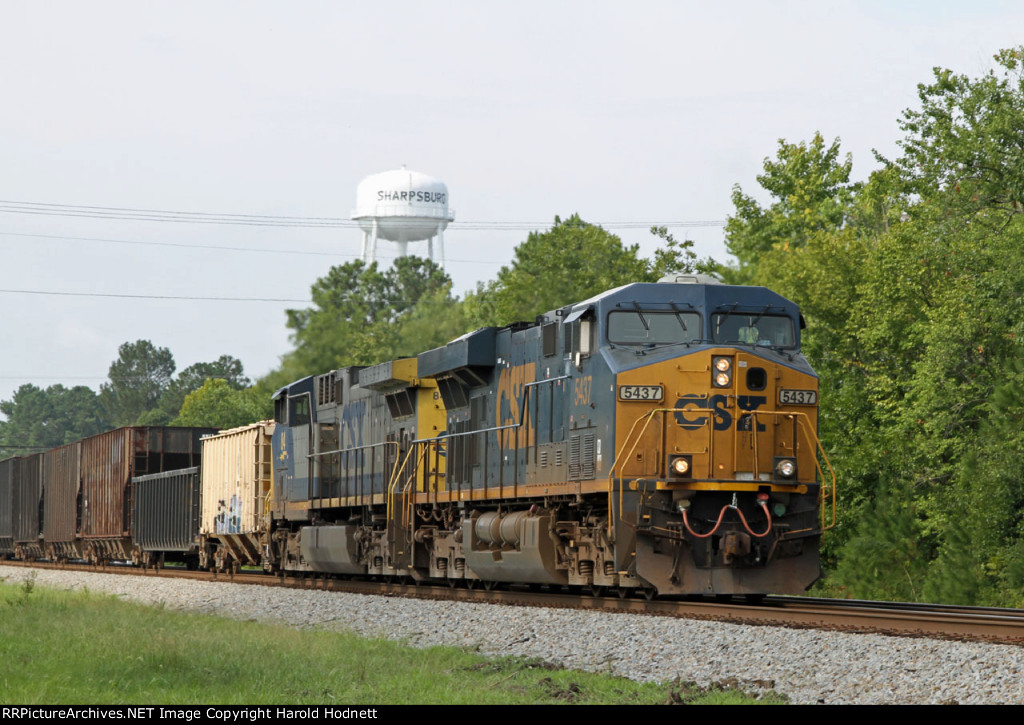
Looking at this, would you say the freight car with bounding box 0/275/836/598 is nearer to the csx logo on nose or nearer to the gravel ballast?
the csx logo on nose

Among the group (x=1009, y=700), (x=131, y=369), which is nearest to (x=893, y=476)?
(x=1009, y=700)

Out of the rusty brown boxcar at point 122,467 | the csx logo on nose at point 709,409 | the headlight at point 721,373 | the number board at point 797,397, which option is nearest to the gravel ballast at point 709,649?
the csx logo on nose at point 709,409

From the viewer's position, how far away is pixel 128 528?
37000mm

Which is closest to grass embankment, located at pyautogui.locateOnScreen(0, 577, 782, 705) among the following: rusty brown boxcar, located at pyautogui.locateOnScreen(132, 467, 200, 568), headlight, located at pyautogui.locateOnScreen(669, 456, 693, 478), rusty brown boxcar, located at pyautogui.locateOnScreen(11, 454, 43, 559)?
headlight, located at pyautogui.locateOnScreen(669, 456, 693, 478)

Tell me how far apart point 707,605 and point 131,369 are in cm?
13155

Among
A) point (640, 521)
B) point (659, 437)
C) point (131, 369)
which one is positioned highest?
point (131, 369)

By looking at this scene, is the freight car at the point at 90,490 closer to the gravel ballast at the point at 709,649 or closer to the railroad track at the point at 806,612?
the railroad track at the point at 806,612

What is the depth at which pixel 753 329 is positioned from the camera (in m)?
17.1

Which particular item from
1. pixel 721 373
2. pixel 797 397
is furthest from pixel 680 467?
pixel 797 397

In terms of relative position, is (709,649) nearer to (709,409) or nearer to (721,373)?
(709,409)

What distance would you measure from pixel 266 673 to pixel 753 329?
27.4 ft

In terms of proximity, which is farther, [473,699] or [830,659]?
[830,659]

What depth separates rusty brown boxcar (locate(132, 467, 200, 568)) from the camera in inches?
1296
